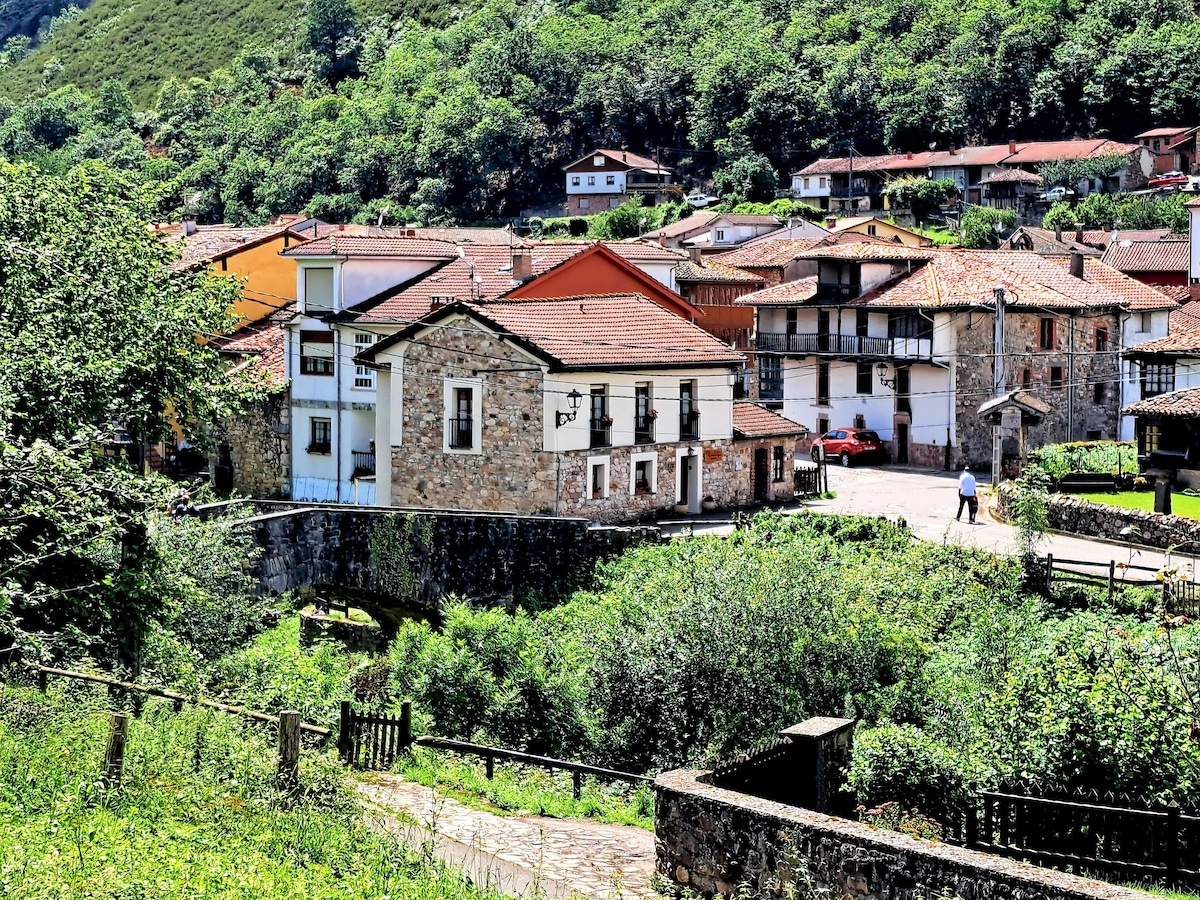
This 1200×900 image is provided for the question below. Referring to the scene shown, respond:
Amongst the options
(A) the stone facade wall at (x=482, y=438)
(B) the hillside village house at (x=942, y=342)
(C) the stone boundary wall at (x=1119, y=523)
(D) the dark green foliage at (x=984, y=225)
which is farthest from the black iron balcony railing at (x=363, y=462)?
(D) the dark green foliage at (x=984, y=225)

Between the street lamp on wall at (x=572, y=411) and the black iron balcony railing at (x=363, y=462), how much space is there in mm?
9790

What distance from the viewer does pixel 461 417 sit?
3494 centimetres

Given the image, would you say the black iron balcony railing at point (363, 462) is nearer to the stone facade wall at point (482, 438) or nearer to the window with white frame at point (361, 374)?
the window with white frame at point (361, 374)

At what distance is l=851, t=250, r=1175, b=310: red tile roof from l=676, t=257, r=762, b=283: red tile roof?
13891 millimetres

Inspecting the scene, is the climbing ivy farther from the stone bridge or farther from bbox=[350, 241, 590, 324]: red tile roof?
bbox=[350, 241, 590, 324]: red tile roof

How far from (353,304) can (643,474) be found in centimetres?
1078

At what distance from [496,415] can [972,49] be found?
13807cm

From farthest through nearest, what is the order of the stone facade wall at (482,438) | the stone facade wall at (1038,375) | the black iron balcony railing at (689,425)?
the stone facade wall at (1038,375)
the black iron balcony railing at (689,425)
the stone facade wall at (482,438)

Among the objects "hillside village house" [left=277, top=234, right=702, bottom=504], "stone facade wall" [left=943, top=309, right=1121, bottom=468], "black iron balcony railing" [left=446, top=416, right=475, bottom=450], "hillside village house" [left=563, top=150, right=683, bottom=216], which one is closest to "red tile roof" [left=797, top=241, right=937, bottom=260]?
"stone facade wall" [left=943, top=309, right=1121, bottom=468]

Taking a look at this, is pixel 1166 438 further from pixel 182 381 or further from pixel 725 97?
pixel 725 97

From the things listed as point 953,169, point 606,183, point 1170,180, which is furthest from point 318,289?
point 606,183

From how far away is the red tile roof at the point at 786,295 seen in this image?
52.7 m

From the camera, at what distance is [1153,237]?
304 feet

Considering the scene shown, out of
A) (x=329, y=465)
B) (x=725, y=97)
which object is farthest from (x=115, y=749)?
(x=725, y=97)
